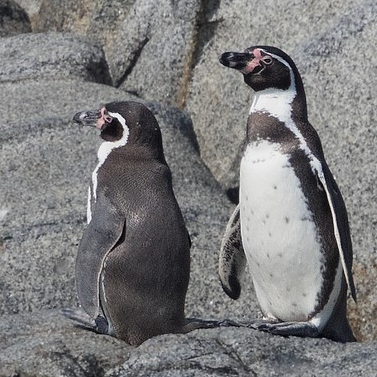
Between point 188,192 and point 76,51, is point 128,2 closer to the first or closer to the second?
point 76,51

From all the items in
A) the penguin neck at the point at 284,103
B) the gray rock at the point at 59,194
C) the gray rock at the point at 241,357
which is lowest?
the gray rock at the point at 59,194

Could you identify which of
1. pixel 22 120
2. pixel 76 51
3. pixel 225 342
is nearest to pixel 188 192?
pixel 22 120

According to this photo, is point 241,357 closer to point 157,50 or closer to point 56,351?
point 56,351

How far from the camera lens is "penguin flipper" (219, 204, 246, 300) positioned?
6.57 m

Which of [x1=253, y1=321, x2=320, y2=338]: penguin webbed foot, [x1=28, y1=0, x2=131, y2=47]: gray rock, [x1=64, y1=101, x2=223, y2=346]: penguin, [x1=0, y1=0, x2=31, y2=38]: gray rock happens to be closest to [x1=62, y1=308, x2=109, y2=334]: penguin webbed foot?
[x1=64, y1=101, x2=223, y2=346]: penguin

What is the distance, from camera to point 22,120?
8945 millimetres

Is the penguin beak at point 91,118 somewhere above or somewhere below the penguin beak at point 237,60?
below

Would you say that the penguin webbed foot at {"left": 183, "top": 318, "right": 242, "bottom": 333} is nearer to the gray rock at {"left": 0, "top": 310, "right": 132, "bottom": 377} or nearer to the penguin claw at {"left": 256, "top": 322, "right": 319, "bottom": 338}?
the penguin claw at {"left": 256, "top": 322, "right": 319, "bottom": 338}

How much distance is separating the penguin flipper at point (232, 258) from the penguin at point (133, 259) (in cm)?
47

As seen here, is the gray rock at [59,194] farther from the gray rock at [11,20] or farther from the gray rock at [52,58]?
the gray rock at [11,20]

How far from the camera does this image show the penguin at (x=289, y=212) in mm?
5941

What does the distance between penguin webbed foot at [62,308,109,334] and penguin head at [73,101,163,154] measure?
798mm

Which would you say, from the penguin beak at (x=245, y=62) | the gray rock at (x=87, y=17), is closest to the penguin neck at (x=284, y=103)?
the penguin beak at (x=245, y=62)

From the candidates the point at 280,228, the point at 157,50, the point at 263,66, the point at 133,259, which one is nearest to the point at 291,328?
the point at 280,228
